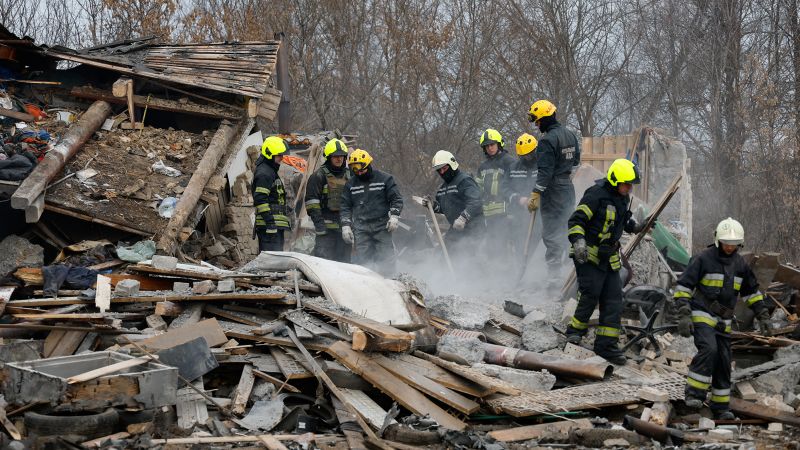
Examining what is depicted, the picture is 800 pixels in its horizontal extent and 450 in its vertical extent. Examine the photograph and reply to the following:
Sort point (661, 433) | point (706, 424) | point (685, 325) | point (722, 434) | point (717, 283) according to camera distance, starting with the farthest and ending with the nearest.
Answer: point (685, 325), point (717, 283), point (706, 424), point (722, 434), point (661, 433)

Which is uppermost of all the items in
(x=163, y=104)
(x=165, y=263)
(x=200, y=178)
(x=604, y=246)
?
(x=163, y=104)

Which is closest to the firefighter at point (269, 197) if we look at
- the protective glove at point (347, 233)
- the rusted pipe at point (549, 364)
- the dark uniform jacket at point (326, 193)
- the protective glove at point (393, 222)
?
the dark uniform jacket at point (326, 193)

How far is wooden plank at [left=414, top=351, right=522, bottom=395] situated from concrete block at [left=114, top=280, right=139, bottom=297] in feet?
8.76

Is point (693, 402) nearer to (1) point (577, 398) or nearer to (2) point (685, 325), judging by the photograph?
(1) point (577, 398)

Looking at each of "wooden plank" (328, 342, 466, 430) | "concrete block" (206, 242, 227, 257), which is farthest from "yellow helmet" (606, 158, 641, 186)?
"concrete block" (206, 242, 227, 257)

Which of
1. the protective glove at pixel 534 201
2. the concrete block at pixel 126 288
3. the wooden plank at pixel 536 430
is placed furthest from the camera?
the protective glove at pixel 534 201

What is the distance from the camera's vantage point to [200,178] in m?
10.5

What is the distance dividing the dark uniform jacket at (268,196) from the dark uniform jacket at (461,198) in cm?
214

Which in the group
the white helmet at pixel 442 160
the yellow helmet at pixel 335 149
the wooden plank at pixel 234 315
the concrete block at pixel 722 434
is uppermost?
the yellow helmet at pixel 335 149

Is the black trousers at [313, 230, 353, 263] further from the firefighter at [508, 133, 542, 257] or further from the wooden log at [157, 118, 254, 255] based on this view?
the firefighter at [508, 133, 542, 257]

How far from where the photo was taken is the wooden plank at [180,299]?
7176mm

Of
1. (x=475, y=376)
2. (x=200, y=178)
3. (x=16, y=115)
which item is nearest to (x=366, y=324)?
(x=475, y=376)

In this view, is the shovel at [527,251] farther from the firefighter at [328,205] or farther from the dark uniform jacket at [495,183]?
the firefighter at [328,205]

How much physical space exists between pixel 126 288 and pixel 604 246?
14.6 feet
